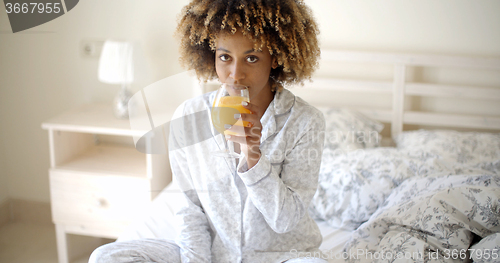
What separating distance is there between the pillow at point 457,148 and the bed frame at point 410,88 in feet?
0.43

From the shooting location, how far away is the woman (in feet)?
2.97

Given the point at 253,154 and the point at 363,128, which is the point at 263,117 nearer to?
the point at 253,154

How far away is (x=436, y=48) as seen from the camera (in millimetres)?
1876

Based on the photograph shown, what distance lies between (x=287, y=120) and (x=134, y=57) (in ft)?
3.82

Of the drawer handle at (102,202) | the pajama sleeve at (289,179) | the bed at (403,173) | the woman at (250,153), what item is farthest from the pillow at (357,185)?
the drawer handle at (102,202)

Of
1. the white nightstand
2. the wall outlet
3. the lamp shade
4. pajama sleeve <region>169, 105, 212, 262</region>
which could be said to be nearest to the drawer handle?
the white nightstand

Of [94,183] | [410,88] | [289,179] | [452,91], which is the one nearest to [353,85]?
[410,88]

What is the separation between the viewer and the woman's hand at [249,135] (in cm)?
82

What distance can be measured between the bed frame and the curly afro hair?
0.93m

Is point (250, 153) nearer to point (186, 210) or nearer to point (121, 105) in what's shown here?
point (186, 210)

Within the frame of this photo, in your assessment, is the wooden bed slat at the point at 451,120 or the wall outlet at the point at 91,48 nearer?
the wooden bed slat at the point at 451,120

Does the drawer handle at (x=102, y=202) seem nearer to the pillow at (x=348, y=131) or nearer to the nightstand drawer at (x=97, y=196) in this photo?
the nightstand drawer at (x=97, y=196)

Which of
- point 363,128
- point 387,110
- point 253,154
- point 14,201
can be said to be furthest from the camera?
point 14,201

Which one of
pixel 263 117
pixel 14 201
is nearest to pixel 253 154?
pixel 263 117
